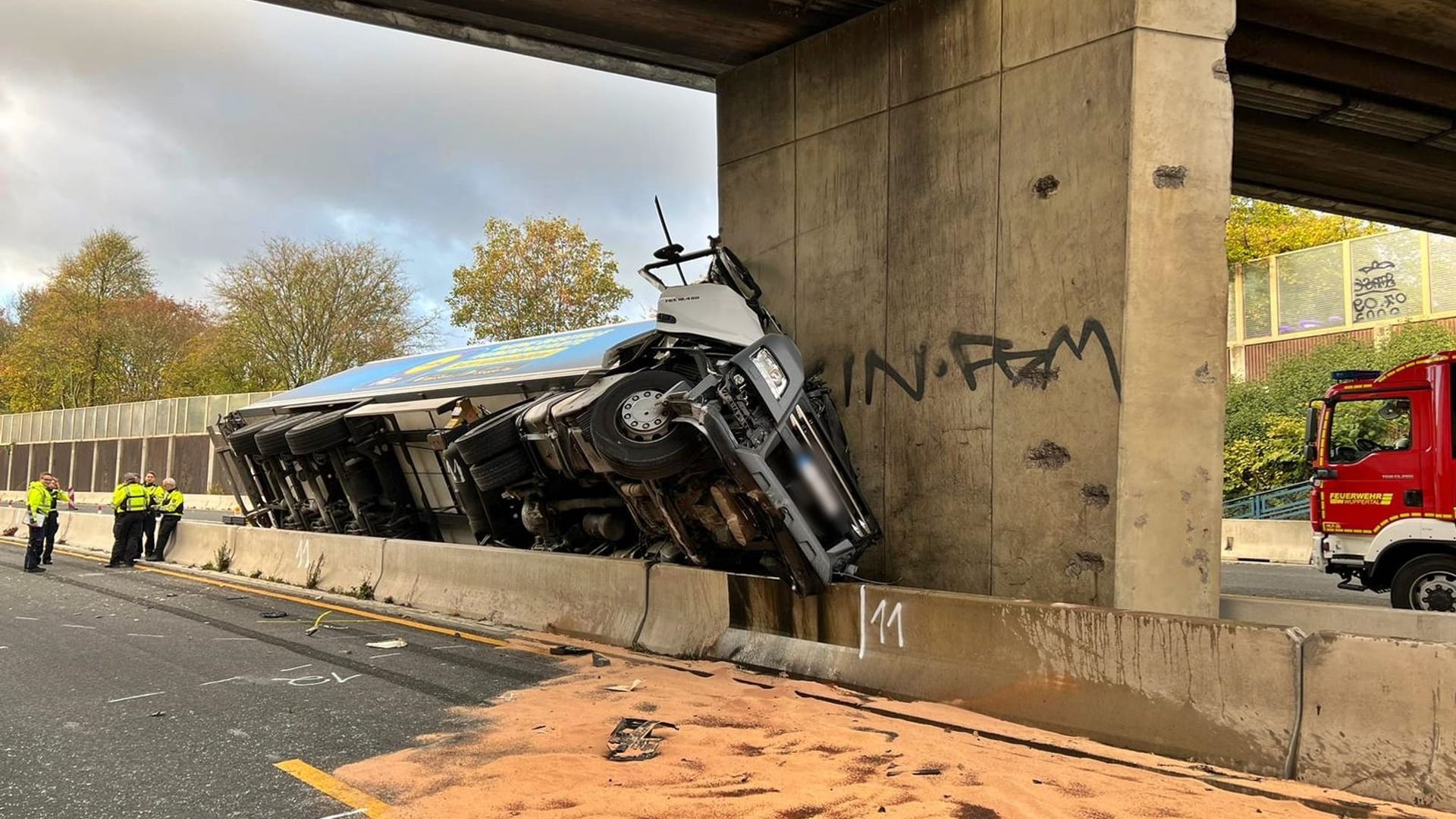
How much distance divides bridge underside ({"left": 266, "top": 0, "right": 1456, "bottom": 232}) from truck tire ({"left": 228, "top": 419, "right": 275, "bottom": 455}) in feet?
28.1

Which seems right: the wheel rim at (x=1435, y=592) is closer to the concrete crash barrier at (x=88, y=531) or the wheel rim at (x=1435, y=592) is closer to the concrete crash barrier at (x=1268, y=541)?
the concrete crash barrier at (x=1268, y=541)

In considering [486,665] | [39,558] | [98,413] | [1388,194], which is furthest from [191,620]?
[98,413]

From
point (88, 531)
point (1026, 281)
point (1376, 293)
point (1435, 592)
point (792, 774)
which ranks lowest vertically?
point (88, 531)

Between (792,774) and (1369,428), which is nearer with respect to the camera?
(792,774)

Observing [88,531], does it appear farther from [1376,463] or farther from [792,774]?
[1376,463]

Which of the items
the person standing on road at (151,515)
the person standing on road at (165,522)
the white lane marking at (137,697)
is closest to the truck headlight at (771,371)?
the white lane marking at (137,697)

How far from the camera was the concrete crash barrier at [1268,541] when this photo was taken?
17.8 meters

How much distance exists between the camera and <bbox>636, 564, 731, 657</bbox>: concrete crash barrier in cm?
725

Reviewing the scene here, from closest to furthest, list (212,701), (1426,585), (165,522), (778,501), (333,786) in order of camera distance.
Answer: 1. (333,786)
2. (212,701)
3. (778,501)
4. (1426,585)
5. (165,522)

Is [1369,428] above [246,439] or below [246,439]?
above

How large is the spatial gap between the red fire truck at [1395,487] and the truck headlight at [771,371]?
748 centimetres

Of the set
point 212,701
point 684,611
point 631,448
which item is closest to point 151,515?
point 212,701

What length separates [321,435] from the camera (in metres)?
12.8

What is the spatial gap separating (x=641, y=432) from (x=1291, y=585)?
1126 centimetres
